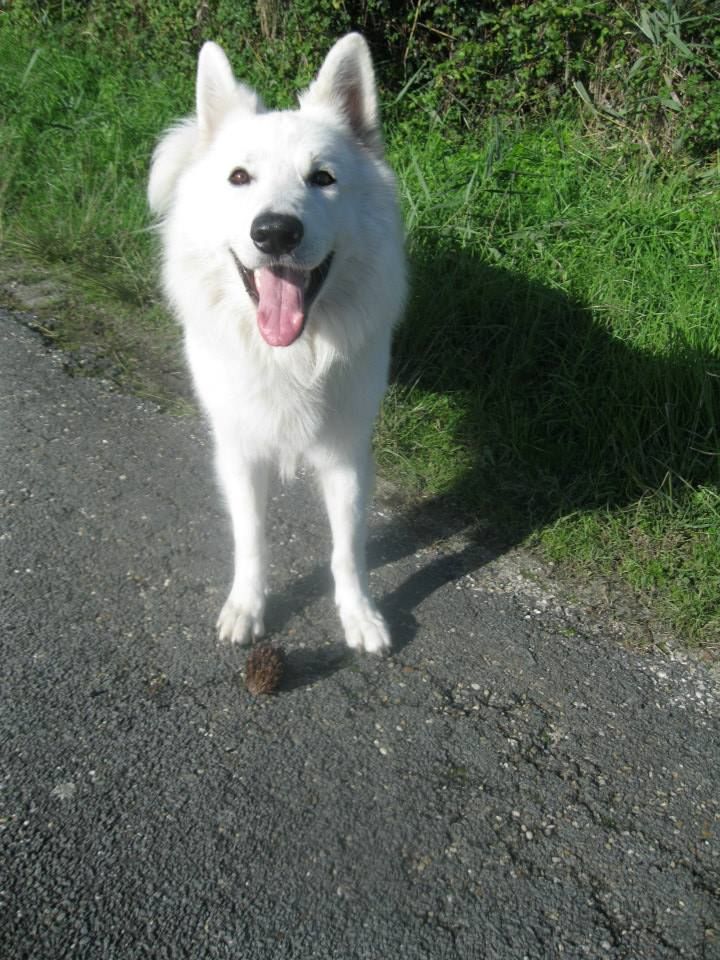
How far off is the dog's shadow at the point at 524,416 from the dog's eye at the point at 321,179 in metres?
1.39

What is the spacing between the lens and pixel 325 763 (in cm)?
226

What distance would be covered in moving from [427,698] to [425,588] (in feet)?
1.95

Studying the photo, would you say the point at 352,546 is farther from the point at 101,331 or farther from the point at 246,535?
the point at 101,331

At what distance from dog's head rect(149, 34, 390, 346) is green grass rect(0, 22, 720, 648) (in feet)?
4.75

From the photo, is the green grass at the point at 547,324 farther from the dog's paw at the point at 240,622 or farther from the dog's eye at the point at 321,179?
the dog's eye at the point at 321,179

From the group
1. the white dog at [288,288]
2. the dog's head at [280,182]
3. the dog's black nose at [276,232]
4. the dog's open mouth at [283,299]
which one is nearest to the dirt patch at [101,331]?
the white dog at [288,288]

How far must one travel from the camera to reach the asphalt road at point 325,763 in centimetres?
186

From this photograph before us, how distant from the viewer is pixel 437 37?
17.4 ft

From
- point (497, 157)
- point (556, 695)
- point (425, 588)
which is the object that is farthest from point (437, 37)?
point (556, 695)

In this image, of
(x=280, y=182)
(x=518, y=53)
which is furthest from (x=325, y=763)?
(x=518, y=53)

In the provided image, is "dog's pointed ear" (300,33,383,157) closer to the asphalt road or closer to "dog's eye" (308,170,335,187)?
"dog's eye" (308,170,335,187)

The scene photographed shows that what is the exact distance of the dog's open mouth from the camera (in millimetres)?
2312

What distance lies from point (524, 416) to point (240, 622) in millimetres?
1723

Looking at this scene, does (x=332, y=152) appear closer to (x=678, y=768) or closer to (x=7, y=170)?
(x=678, y=768)
